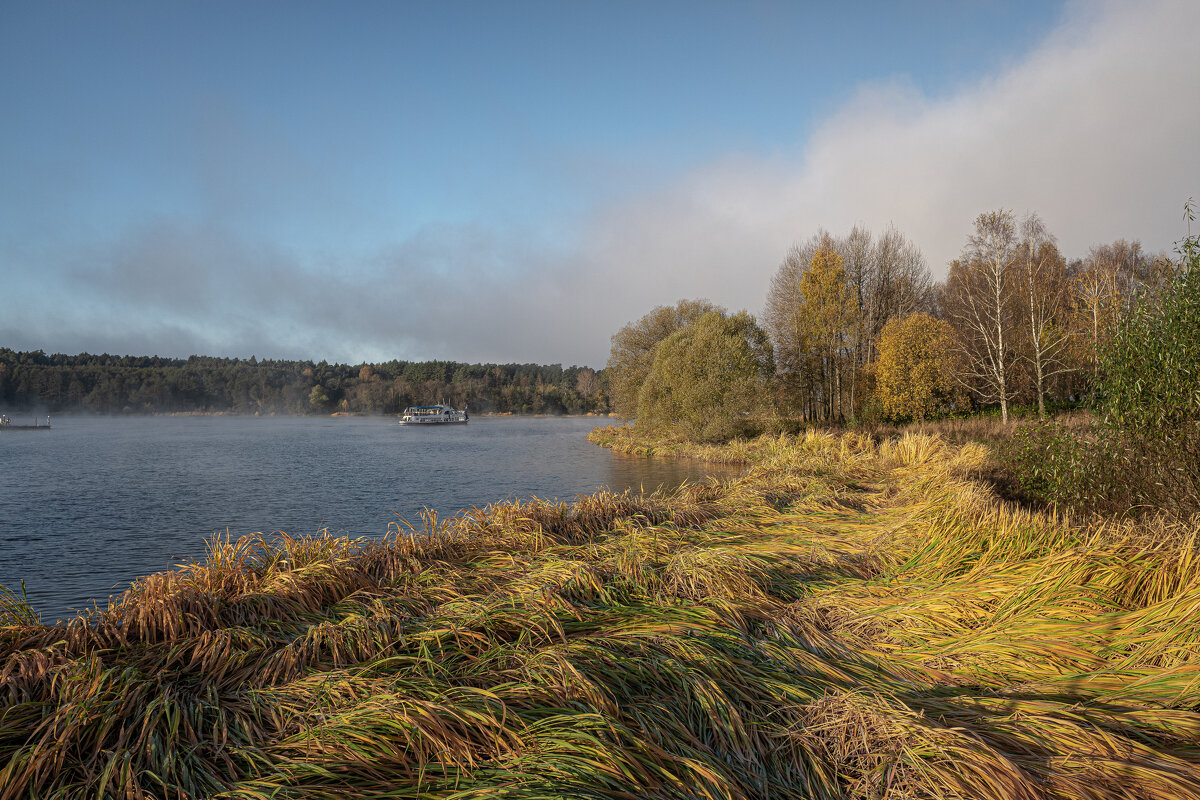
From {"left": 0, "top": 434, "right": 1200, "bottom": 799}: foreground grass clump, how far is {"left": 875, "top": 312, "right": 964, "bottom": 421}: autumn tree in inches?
1040

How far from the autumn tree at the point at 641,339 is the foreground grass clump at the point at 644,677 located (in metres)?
35.6

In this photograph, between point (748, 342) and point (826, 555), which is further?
point (748, 342)

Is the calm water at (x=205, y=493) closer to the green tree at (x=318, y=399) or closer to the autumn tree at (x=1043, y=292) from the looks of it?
the autumn tree at (x=1043, y=292)

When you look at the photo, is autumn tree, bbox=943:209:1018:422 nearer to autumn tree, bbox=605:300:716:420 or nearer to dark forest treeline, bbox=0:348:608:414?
autumn tree, bbox=605:300:716:420

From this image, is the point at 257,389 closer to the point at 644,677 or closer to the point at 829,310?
the point at 829,310

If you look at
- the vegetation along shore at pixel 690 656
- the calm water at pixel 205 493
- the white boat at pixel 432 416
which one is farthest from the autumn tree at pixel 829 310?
the white boat at pixel 432 416

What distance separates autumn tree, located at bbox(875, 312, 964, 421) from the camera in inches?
1118

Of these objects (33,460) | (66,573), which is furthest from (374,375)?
(66,573)

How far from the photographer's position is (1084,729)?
2.23 meters

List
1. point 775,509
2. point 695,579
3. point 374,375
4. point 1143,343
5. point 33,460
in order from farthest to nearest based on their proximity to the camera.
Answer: point 374,375
point 33,460
point 775,509
point 1143,343
point 695,579

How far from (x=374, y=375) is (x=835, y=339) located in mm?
125803

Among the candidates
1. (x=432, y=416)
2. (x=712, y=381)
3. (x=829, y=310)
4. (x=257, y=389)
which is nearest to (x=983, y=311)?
(x=829, y=310)

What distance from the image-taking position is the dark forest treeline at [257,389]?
4203 inches

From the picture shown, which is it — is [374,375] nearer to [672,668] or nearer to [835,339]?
[835,339]
